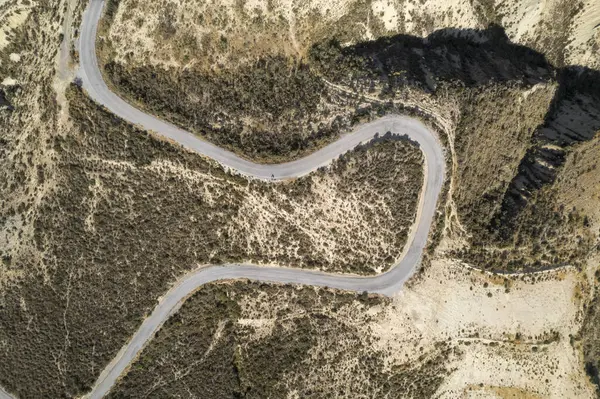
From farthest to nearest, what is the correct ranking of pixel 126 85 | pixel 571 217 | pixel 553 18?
pixel 553 18 → pixel 571 217 → pixel 126 85

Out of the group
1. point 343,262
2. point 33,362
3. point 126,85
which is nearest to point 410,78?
point 343,262

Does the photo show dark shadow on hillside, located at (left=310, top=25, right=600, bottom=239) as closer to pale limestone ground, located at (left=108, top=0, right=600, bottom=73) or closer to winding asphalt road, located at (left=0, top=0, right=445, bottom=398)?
pale limestone ground, located at (left=108, top=0, right=600, bottom=73)

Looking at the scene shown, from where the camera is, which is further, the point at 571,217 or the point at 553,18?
the point at 553,18

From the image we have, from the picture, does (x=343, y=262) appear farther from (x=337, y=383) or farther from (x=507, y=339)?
(x=507, y=339)

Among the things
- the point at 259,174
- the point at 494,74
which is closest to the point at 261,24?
the point at 259,174

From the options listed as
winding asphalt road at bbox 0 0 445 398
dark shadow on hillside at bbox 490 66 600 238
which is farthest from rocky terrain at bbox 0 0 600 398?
winding asphalt road at bbox 0 0 445 398

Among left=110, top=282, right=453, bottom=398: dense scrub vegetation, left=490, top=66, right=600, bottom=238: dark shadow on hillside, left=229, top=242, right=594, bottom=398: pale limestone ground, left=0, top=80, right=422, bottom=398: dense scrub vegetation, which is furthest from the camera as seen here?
left=490, top=66, right=600, bottom=238: dark shadow on hillside

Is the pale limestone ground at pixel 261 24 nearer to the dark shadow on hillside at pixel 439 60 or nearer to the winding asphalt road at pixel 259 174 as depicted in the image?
the dark shadow on hillside at pixel 439 60
